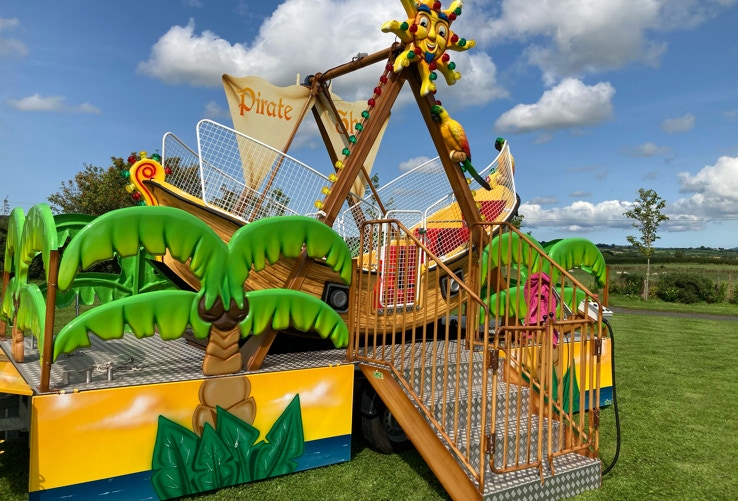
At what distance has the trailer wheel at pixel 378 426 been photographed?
4961 mm

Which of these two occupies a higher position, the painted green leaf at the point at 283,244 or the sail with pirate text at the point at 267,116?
the sail with pirate text at the point at 267,116

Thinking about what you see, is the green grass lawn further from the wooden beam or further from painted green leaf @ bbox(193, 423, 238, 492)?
the wooden beam

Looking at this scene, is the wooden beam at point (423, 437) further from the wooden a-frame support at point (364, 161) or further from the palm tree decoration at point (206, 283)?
the wooden a-frame support at point (364, 161)

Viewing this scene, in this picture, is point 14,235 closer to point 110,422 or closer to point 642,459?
point 110,422

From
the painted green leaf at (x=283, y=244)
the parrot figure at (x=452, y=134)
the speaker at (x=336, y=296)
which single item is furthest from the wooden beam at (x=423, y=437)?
the parrot figure at (x=452, y=134)

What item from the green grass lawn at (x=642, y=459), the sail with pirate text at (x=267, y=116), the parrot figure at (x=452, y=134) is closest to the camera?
the green grass lawn at (x=642, y=459)

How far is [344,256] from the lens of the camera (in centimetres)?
482

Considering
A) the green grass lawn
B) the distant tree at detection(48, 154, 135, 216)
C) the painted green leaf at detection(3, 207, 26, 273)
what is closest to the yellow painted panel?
the green grass lawn

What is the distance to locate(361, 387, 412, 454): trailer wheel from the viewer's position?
16.3 ft

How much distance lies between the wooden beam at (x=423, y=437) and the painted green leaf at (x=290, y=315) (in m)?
0.44

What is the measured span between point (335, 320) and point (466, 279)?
2.06 metres

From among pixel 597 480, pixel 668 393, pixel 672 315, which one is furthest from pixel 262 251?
pixel 672 315

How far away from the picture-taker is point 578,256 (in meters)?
7.09

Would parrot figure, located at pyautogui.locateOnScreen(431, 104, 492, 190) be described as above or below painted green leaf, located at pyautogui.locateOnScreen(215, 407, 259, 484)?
above
